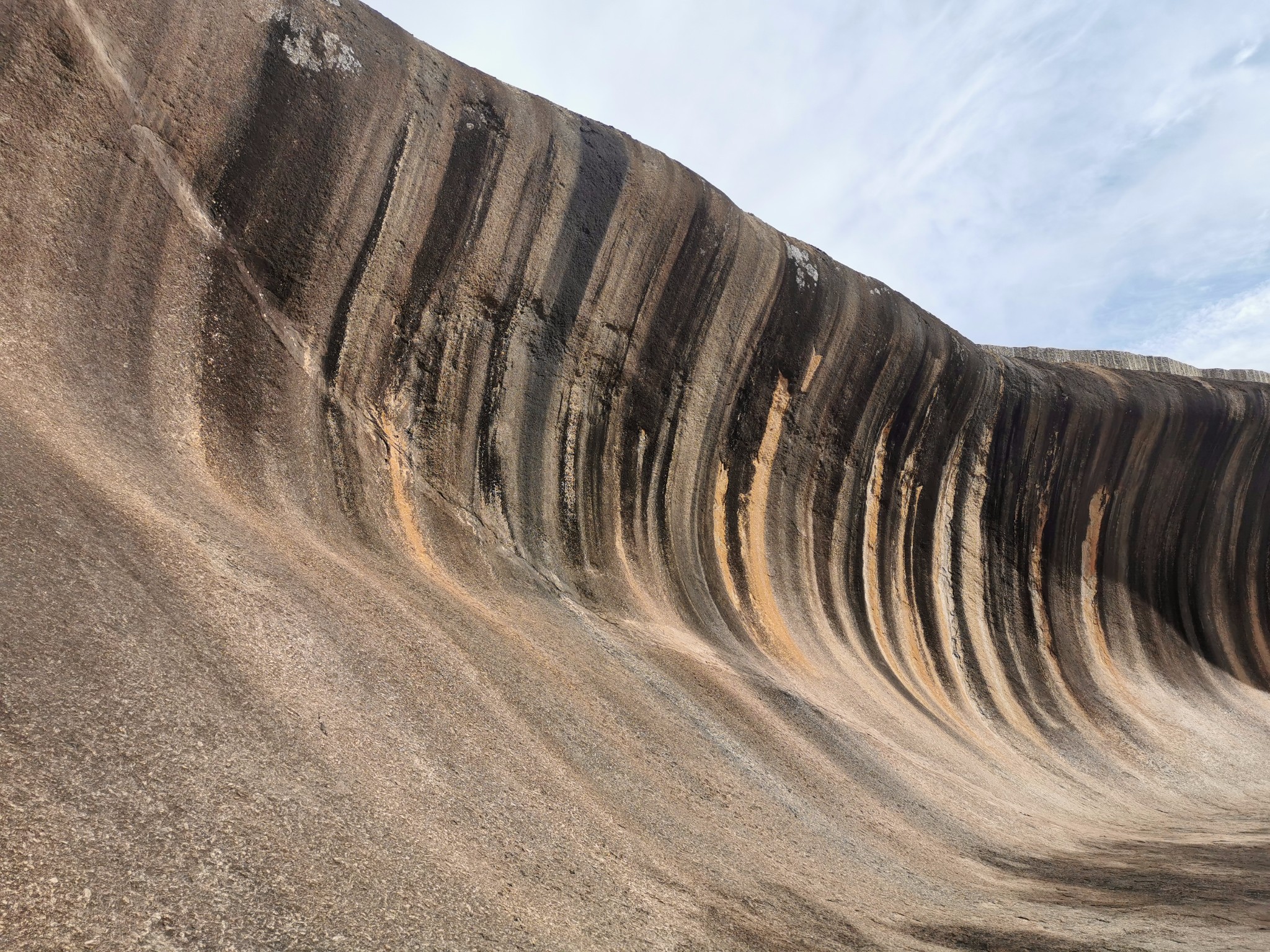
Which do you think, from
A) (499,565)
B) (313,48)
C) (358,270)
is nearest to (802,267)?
(358,270)

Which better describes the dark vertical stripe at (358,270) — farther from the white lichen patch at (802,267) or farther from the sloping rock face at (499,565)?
the white lichen patch at (802,267)

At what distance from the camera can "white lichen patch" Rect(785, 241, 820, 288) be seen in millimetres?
10789

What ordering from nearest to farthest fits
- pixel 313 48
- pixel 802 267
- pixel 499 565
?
pixel 313 48 < pixel 499 565 < pixel 802 267

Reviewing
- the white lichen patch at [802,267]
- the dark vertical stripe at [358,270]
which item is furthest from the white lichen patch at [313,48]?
the white lichen patch at [802,267]

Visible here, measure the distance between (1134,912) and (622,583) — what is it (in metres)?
4.84

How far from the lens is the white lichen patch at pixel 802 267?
425 inches

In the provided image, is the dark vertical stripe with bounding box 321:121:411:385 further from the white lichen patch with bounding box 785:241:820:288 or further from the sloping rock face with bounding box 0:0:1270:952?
the white lichen patch with bounding box 785:241:820:288

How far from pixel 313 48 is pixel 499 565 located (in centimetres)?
465

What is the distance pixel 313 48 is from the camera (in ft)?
24.1

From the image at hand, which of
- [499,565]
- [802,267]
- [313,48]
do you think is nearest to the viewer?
[313,48]

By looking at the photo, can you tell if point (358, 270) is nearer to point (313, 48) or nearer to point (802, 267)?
point (313, 48)

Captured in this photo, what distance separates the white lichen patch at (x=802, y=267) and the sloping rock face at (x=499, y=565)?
0.05 m

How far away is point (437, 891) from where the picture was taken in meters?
3.16

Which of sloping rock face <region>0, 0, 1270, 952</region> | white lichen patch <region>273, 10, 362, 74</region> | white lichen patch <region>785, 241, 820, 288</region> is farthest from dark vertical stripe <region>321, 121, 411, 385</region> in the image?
white lichen patch <region>785, 241, 820, 288</region>
